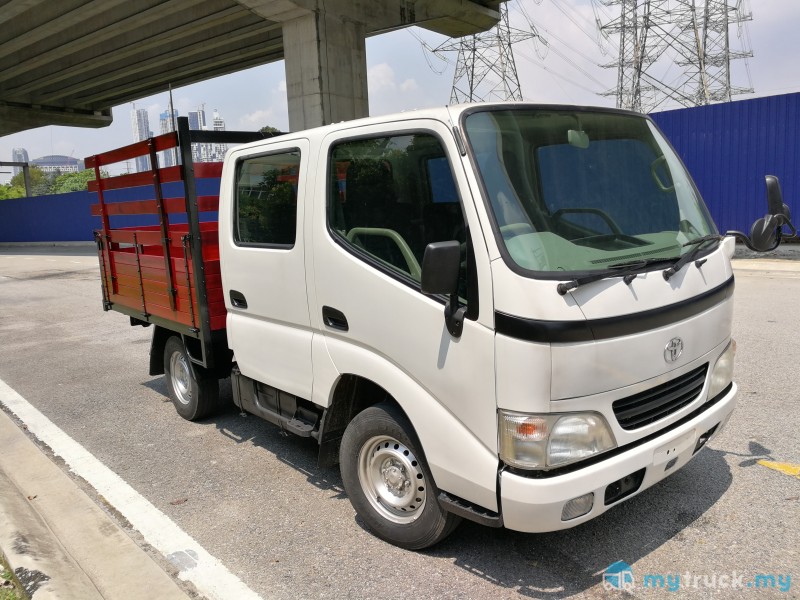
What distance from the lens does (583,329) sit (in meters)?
2.56

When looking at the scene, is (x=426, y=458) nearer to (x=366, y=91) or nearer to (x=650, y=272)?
(x=650, y=272)

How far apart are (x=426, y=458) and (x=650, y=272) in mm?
1332

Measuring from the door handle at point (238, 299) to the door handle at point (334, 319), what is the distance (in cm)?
96

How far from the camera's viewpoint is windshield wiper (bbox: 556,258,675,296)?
8.37ft

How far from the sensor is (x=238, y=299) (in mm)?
4367

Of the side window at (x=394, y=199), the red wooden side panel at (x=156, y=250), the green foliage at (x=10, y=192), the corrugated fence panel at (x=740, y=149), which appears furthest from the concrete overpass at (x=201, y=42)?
the green foliage at (x=10, y=192)

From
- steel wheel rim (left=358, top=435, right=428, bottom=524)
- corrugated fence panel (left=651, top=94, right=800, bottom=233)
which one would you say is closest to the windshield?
steel wheel rim (left=358, top=435, right=428, bottom=524)

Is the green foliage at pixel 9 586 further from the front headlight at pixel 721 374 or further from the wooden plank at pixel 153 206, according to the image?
the front headlight at pixel 721 374

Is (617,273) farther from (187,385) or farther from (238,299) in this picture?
(187,385)

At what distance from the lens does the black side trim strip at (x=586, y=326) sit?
2516 mm

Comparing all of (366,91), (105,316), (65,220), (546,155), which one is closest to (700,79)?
(366,91)

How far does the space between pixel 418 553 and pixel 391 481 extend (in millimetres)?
382

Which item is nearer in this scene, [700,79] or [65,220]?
[65,220]

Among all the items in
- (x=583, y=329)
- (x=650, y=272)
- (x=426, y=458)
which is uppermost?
(x=650, y=272)
